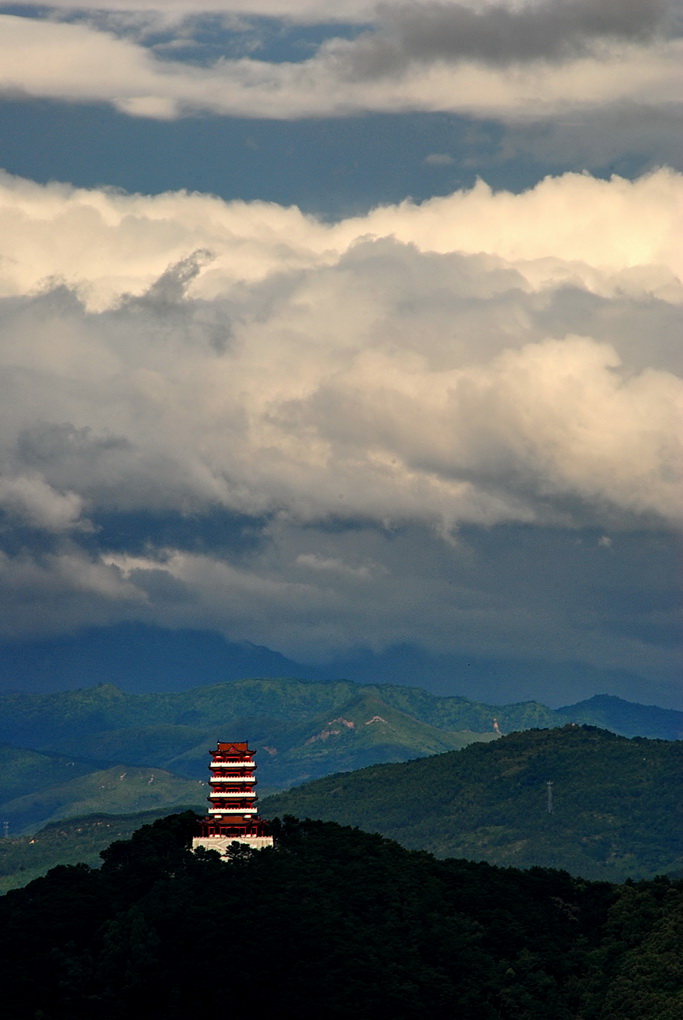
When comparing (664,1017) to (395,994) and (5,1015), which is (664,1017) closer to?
(395,994)

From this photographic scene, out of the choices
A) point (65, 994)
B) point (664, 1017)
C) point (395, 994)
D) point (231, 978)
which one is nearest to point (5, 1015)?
point (65, 994)

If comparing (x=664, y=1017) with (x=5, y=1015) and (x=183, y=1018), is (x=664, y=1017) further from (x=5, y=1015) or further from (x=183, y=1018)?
(x=5, y=1015)

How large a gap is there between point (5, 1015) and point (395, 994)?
135 feet

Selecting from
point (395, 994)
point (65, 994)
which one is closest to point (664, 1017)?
point (395, 994)

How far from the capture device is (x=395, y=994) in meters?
200

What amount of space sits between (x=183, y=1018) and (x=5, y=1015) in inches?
715

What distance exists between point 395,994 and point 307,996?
952cm

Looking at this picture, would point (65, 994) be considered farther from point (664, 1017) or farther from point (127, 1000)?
point (664, 1017)

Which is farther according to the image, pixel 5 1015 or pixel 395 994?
pixel 395 994

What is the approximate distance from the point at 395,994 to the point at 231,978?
17480 millimetres

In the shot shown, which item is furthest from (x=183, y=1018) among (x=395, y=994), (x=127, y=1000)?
(x=395, y=994)

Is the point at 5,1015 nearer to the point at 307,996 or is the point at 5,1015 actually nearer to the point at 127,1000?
the point at 127,1000

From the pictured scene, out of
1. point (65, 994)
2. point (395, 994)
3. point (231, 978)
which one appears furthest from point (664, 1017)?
point (65, 994)

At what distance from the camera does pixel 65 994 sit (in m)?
198
